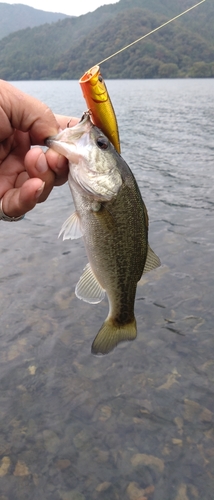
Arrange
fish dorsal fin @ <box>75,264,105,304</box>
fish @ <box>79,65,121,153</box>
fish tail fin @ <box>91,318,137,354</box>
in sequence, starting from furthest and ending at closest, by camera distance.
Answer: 1. fish tail fin @ <box>91,318,137,354</box>
2. fish dorsal fin @ <box>75,264,105,304</box>
3. fish @ <box>79,65,121,153</box>

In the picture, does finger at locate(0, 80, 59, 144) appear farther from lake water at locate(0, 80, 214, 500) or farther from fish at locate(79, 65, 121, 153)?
lake water at locate(0, 80, 214, 500)

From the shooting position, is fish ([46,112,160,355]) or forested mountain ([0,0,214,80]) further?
forested mountain ([0,0,214,80])

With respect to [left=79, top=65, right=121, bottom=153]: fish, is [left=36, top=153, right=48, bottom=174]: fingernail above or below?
below

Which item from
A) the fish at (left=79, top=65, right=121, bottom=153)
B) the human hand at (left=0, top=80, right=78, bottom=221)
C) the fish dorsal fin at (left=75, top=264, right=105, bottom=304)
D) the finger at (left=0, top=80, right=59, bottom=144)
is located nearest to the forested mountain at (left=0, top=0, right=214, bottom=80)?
the human hand at (left=0, top=80, right=78, bottom=221)

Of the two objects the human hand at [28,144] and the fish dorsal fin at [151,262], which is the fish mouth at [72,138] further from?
the fish dorsal fin at [151,262]

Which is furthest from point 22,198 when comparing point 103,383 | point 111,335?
point 103,383

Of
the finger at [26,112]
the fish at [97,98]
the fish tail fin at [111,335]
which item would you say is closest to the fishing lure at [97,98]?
the fish at [97,98]

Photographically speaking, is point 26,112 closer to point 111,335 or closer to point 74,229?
point 74,229
